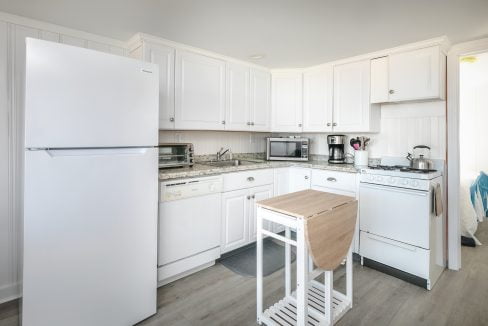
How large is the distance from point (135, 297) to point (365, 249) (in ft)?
7.07

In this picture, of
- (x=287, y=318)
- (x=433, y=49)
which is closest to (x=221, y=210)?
(x=287, y=318)

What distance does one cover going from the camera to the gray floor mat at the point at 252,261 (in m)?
2.56

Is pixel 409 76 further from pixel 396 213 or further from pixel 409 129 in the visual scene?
pixel 396 213

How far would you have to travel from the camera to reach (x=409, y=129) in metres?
2.88

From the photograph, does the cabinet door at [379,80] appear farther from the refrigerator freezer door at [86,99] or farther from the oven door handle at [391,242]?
the refrigerator freezer door at [86,99]

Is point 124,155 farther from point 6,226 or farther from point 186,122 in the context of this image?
point 6,226

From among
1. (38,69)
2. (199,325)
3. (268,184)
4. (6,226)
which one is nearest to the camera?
(38,69)

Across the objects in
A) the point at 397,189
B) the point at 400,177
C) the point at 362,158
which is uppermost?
the point at 362,158

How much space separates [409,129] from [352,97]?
70 centimetres

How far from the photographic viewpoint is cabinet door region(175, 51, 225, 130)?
104 inches

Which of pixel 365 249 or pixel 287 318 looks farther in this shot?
pixel 365 249

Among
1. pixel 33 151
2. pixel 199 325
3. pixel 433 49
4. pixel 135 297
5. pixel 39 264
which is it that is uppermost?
pixel 433 49

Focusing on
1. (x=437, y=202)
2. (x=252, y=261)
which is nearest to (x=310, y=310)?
(x=252, y=261)

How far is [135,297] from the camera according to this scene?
1.77m
